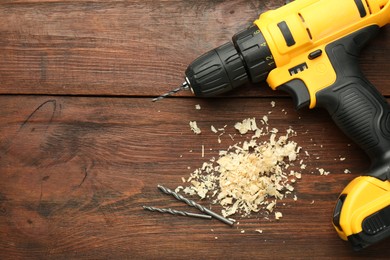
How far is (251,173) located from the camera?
95cm

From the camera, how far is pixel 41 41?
1001mm

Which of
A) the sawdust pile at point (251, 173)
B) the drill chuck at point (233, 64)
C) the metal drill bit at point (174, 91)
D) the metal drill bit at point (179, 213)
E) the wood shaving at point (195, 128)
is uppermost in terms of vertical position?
the drill chuck at point (233, 64)

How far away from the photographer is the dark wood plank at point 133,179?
3.15 feet

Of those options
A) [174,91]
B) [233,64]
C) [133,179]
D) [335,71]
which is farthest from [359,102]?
[133,179]

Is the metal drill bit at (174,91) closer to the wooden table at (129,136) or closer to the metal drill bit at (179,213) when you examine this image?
the wooden table at (129,136)

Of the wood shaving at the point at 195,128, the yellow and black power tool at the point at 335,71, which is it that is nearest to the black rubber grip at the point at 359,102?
the yellow and black power tool at the point at 335,71

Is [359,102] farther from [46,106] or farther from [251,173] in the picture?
[46,106]

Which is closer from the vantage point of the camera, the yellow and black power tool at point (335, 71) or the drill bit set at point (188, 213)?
the yellow and black power tool at point (335, 71)

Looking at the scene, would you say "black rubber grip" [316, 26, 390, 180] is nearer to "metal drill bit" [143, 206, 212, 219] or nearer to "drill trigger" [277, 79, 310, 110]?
"drill trigger" [277, 79, 310, 110]

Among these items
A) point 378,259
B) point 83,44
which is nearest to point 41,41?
point 83,44

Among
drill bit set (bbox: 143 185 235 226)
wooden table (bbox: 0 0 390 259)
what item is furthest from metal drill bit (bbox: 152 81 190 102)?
drill bit set (bbox: 143 185 235 226)

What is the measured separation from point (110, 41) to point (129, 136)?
0.61ft

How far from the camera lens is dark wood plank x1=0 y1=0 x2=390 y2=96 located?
3.20ft

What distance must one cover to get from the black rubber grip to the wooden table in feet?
0.24
